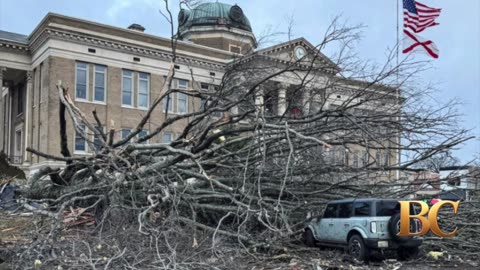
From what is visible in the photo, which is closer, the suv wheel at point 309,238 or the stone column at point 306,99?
the suv wheel at point 309,238

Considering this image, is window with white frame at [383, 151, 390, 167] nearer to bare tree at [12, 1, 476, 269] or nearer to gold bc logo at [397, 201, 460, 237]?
bare tree at [12, 1, 476, 269]

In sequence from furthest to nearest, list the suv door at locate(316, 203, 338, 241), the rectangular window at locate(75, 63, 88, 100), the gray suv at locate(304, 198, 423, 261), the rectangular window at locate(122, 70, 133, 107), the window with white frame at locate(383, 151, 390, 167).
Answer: the rectangular window at locate(122, 70, 133, 107) < the rectangular window at locate(75, 63, 88, 100) < the window with white frame at locate(383, 151, 390, 167) < the suv door at locate(316, 203, 338, 241) < the gray suv at locate(304, 198, 423, 261)

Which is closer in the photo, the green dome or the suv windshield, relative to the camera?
the suv windshield

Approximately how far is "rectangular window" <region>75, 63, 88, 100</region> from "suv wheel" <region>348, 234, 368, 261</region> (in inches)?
1183

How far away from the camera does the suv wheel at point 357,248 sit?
32.2ft

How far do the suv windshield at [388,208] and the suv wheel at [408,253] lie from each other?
0.78 m

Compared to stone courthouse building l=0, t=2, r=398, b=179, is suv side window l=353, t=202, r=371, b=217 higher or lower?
lower

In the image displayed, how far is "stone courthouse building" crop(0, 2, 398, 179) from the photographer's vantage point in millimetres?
35594

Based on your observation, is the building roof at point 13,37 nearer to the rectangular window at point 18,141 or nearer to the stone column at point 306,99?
the rectangular window at point 18,141

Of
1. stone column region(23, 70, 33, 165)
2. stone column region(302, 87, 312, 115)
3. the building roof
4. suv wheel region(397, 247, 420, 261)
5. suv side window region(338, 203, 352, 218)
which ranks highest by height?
the building roof

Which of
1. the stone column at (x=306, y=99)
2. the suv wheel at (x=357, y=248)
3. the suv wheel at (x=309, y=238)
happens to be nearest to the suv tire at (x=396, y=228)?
the suv wheel at (x=357, y=248)

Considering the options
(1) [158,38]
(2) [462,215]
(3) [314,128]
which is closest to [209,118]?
(3) [314,128]

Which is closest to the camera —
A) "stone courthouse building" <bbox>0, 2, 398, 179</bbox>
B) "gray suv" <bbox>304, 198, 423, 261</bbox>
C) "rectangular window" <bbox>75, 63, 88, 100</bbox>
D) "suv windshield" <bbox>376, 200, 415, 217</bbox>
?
"gray suv" <bbox>304, 198, 423, 261</bbox>

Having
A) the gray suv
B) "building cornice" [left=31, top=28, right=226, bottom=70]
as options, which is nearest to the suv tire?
the gray suv
